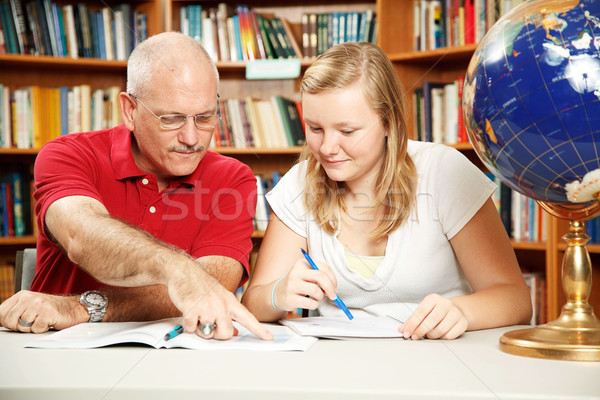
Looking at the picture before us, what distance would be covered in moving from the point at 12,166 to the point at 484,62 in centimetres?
265

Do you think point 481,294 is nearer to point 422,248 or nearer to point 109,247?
point 422,248

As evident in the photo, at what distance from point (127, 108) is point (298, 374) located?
1057 mm

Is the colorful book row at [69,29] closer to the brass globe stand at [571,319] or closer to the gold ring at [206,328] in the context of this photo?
the gold ring at [206,328]

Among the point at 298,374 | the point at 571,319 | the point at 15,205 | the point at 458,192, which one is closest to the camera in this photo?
the point at 298,374

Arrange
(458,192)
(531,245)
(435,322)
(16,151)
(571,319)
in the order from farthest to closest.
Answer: (16,151)
(531,245)
(458,192)
(435,322)
(571,319)

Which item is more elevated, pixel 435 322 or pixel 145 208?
pixel 145 208

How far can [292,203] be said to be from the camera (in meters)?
1.50

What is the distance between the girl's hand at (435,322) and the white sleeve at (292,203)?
0.49m

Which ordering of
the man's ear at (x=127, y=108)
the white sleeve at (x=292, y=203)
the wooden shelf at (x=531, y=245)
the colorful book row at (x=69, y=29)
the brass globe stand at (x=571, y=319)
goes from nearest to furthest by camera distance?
the brass globe stand at (x=571, y=319) → the white sleeve at (x=292, y=203) → the man's ear at (x=127, y=108) → the wooden shelf at (x=531, y=245) → the colorful book row at (x=69, y=29)

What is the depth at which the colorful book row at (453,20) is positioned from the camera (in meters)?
2.49

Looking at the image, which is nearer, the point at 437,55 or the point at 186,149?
the point at 186,149

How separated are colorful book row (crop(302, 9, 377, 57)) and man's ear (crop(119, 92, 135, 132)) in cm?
145

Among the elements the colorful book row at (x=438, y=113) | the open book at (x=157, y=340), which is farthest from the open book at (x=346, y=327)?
the colorful book row at (x=438, y=113)

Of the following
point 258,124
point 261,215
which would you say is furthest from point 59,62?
point 261,215
